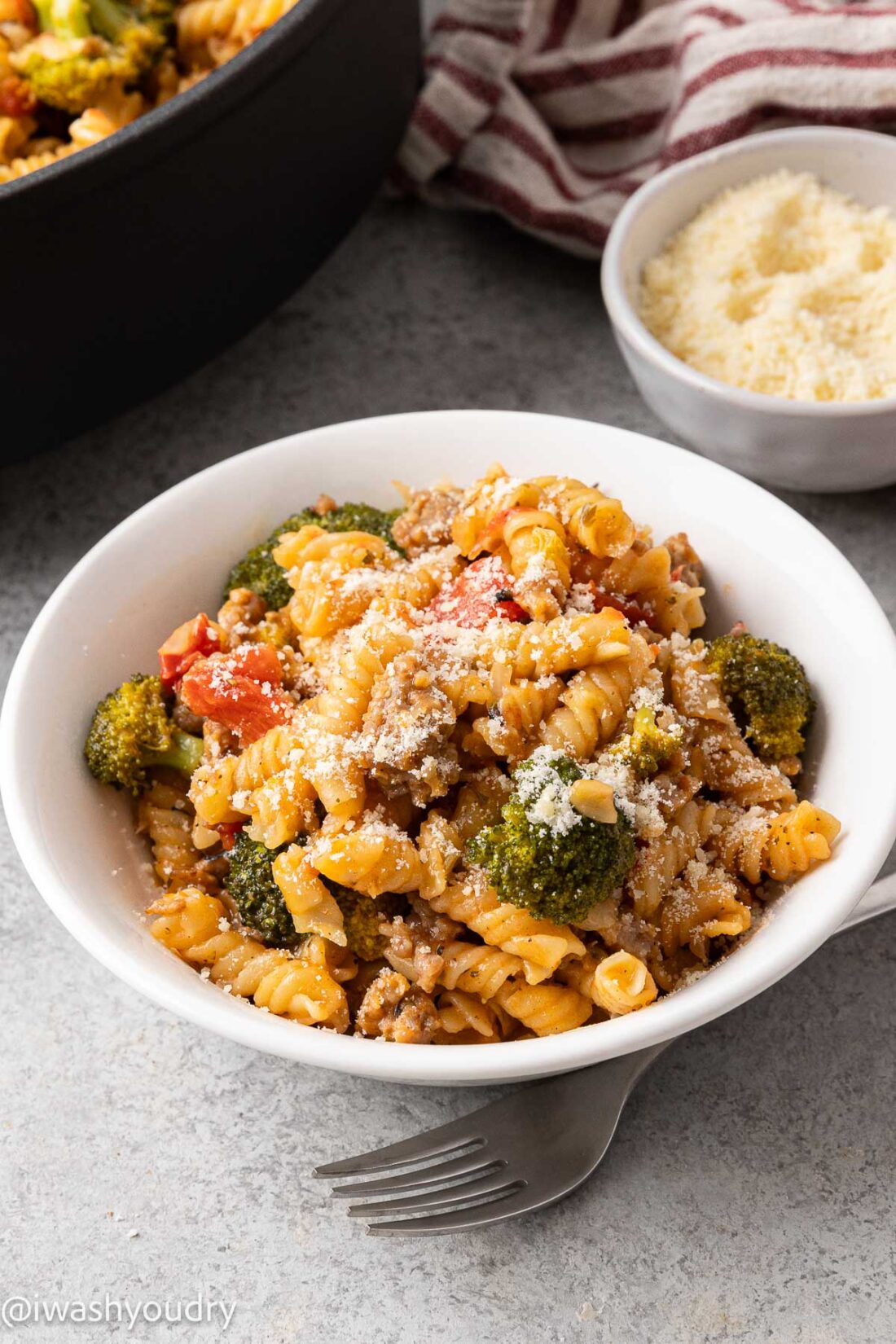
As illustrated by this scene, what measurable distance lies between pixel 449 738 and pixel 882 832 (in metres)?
0.76

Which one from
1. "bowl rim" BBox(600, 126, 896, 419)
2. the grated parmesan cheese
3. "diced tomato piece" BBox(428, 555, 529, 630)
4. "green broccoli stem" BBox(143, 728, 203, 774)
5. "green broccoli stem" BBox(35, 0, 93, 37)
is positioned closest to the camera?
"diced tomato piece" BBox(428, 555, 529, 630)

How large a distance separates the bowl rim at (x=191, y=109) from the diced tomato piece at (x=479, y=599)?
3.93 ft

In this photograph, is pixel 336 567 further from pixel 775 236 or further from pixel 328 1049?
pixel 775 236

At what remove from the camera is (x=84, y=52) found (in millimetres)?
3496

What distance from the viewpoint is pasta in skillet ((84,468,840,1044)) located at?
2244mm

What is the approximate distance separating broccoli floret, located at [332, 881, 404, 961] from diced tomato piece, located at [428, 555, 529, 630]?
53 cm

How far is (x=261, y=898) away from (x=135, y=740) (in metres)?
0.41

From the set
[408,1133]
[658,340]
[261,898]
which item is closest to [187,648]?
→ [261,898]

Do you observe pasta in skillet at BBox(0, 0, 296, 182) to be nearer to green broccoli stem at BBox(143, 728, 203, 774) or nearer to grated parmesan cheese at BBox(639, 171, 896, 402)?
Result: grated parmesan cheese at BBox(639, 171, 896, 402)

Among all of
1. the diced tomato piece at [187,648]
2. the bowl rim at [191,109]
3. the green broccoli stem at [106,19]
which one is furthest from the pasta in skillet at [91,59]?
the diced tomato piece at [187,648]

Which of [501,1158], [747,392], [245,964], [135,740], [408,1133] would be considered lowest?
[408,1133]

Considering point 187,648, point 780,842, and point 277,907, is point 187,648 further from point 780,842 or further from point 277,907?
point 780,842

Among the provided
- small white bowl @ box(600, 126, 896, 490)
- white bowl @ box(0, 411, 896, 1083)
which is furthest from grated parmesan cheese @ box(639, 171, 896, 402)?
white bowl @ box(0, 411, 896, 1083)

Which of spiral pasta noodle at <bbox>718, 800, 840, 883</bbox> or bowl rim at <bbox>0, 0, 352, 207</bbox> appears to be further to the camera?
bowl rim at <bbox>0, 0, 352, 207</bbox>
